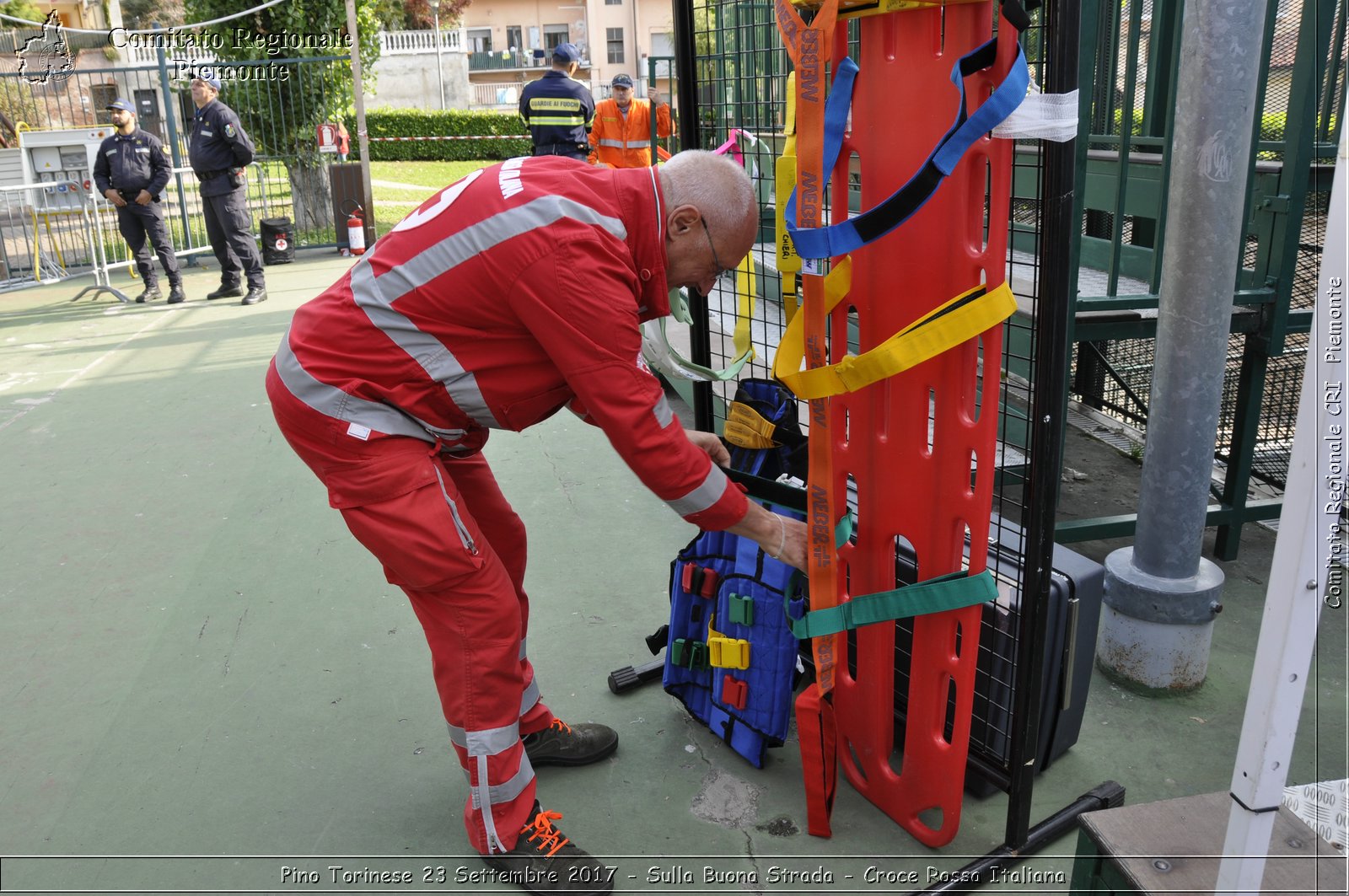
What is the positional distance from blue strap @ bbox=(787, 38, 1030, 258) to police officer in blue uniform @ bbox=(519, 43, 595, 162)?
7714mm

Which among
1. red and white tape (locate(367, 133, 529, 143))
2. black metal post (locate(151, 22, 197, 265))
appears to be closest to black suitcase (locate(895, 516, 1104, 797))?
black metal post (locate(151, 22, 197, 265))

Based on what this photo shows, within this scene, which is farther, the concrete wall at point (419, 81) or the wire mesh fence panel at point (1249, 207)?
the concrete wall at point (419, 81)

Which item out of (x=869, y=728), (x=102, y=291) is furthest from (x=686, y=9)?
(x=102, y=291)

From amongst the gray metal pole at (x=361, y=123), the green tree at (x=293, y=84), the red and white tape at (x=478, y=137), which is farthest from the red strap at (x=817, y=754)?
the red and white tape at (x=478, y=137)

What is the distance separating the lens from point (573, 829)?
2.43 metres

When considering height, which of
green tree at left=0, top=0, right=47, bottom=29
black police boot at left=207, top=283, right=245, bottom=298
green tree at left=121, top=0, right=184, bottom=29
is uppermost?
green tree at left=121, top=0, right=184, bottom=29

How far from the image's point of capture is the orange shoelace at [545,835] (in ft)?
7.41

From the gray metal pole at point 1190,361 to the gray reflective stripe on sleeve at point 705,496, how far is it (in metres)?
1.48

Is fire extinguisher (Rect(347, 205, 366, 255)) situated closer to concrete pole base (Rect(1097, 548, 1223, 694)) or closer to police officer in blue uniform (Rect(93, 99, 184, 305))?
police officer in blue uniform (Rect(93, 99, 184, 305))

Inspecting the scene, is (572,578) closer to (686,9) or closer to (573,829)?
(573,829)

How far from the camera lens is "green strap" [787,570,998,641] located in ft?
6.63

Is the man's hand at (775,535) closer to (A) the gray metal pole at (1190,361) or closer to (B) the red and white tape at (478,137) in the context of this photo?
(A) the gray metal pole at (1190,361)

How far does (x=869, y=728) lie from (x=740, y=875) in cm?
47

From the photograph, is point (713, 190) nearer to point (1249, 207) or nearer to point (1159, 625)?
point (1159, 625)
